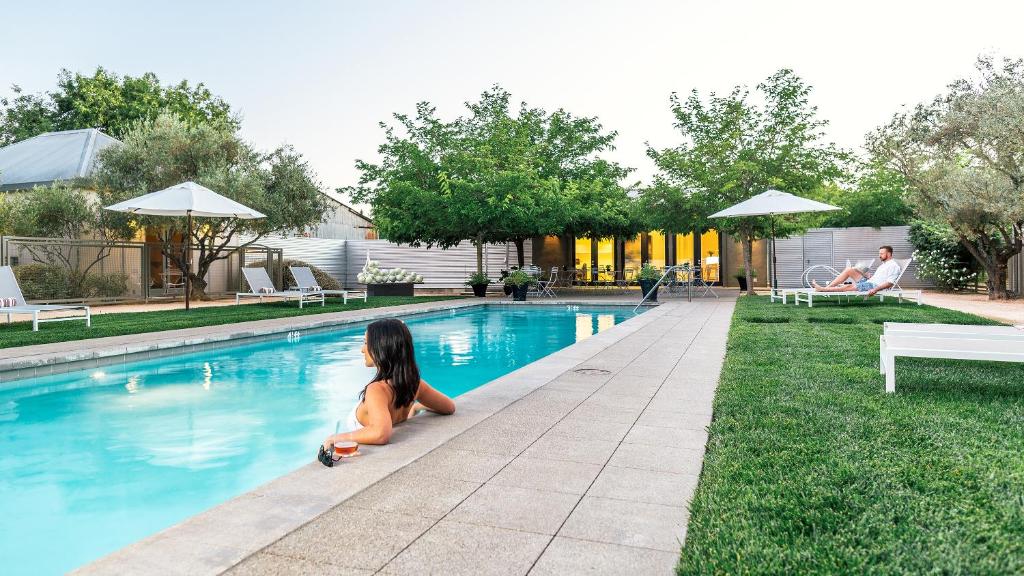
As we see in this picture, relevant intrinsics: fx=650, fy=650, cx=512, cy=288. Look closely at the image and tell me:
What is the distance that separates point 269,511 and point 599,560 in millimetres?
1180

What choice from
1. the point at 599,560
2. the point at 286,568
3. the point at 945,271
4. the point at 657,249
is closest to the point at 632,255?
the point at 657,249

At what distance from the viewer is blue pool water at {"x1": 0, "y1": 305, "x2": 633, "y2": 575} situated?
3.09 m

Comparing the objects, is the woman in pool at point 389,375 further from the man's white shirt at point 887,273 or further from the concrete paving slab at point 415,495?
the man's white shirt at point 887,273

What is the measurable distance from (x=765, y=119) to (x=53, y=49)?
22693mm

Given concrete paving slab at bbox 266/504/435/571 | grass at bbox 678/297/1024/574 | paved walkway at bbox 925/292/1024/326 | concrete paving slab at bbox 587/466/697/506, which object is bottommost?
concrete paving slab at bbox 587/466/697/506

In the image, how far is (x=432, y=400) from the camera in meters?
3.77

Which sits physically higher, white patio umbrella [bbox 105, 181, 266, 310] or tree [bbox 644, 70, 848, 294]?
tree [bbox 644, 70, 848, 294]

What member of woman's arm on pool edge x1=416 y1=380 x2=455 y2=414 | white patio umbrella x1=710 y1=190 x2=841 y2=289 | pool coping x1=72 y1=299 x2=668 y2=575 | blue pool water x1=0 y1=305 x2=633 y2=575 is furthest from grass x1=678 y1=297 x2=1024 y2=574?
white patio umbrella x1=710 y1=190 x2=841 y2=289

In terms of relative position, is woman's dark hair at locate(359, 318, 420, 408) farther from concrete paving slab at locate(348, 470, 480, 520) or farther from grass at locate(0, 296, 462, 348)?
grass at locate(0, 296, 462, 348)

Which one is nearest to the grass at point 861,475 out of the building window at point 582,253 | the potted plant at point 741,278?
the potted plant at point 741,278

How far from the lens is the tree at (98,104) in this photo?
25.0 metres

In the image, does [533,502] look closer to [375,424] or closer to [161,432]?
[375,424]

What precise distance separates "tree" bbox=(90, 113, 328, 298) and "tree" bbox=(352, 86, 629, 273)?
1.99m

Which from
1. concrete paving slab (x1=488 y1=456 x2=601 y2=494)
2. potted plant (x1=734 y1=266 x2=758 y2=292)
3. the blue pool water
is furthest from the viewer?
potted plant (x1=734 y1=266 x2=758 y2=292)
